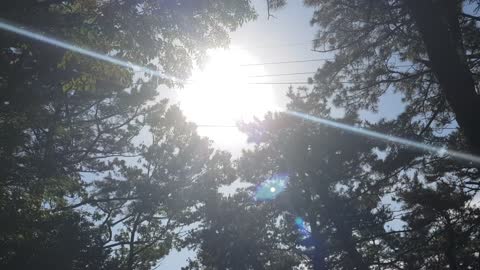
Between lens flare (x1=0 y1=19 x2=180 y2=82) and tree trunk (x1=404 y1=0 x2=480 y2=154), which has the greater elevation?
lens flare (x1=0 y1=19 x2=180 y2=82)

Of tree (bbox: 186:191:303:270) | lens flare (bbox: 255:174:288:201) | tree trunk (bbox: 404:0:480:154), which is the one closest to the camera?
tree trunk (bbox: 404:0:480:154)

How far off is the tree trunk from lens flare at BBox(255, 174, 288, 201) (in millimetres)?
11104

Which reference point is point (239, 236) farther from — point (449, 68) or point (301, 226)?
point (449, 68)

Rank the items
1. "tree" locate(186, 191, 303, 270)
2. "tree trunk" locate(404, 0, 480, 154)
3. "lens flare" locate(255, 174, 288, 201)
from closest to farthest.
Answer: "tree trunk" locate(404, 0, 480, 154) < "lens flare" locate(255, 174, 288, 201) < "tree" locate(186, 191, 303, 270)

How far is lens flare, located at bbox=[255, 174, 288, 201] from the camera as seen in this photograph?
51.8 ft

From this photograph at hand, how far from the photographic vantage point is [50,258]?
1405 cm

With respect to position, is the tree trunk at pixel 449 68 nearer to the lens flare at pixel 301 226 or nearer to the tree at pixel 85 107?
the tree at pixel 85 107

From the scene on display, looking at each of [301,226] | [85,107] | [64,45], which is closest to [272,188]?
[301,226]

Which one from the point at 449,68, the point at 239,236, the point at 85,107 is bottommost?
the point at 449,68

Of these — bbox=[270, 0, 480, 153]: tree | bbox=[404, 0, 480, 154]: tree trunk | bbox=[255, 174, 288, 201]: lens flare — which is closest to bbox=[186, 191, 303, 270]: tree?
bbox=[255, 174, 288, 201]: lens flare

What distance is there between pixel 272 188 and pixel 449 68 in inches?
479

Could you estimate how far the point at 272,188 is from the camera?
1641cm

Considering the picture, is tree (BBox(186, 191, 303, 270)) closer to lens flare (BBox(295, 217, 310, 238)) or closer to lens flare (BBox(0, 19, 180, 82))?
lens flare (BBox(295, 217, 310, 238))

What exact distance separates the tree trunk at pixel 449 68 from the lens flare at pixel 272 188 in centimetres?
1110
